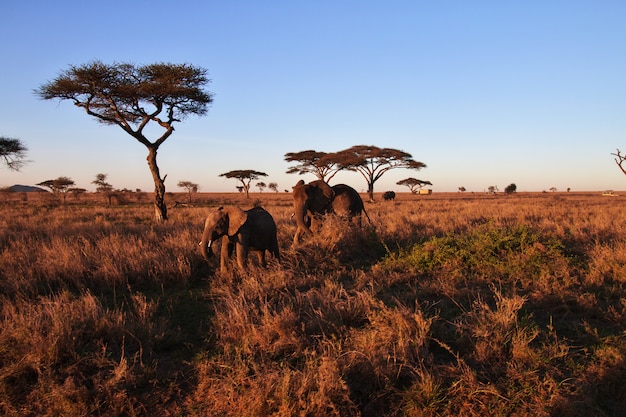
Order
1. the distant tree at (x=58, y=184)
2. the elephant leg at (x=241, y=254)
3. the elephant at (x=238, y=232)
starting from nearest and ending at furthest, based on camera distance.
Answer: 1. the elephant at (x=238, y=232)
2. the elephant leg at (x=241, y=254)
3. the distant tree at (x=58, y=184)

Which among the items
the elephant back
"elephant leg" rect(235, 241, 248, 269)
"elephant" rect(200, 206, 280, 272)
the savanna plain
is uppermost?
the elephant back

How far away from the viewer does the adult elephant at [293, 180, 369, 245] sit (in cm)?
880

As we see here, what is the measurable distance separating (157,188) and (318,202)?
9416mm

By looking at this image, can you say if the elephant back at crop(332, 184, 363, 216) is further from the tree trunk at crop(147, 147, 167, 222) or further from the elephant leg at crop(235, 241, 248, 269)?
the tree trunk at crop(147, 147, 167, 222)

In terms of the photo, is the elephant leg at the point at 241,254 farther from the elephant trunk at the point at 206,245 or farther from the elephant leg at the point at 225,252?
the elephant trunk at the point at 206,245

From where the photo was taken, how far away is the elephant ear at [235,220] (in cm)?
595

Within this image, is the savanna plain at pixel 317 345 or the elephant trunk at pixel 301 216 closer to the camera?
the savanna plain at pixel 317 345

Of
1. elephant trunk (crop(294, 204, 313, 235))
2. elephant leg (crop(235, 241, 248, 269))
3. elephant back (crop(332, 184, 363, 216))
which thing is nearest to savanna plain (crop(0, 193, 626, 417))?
elephant leg (crop(235, 241, 248, 269))

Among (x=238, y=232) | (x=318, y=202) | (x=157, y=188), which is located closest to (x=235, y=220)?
(x=238, y=232)

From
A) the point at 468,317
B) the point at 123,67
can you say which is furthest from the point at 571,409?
the point at 123,67

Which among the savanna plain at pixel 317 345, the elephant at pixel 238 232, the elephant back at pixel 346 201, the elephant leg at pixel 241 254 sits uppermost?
the elephant back at pixel 346 201

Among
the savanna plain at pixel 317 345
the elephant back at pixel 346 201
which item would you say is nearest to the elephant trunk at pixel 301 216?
the elephant back at pixel 346 201

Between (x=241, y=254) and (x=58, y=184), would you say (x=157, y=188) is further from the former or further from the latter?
(x=58, y=184)

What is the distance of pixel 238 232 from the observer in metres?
5.96
